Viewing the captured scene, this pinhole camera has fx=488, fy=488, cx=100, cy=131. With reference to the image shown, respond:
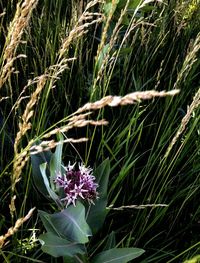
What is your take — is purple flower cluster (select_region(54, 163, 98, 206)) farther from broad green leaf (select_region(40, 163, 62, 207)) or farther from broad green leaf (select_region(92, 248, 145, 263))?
broad green leaf (select_region(92, 248, 145, 263))

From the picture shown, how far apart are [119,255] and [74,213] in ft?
0.44

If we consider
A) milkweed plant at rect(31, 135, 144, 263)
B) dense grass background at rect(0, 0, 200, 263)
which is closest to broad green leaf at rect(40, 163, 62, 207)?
milkweed plant at rect(31, 135, 144, 263)

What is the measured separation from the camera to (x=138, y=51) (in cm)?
162

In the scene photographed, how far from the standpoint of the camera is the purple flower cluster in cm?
96

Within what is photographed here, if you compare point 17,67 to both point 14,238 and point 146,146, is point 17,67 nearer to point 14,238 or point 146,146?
point 146,146

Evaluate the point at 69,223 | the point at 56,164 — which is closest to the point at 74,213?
the point at 69,223

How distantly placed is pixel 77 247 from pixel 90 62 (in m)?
0.89

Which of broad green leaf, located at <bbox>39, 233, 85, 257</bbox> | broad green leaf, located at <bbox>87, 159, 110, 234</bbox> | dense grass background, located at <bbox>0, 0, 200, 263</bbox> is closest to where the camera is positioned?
broad green leaf, located at <bbox>39, 233, 85, 257</bbox>

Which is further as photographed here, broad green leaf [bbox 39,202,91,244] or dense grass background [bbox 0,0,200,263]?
dense grass background [bbox 0,0,200,263]

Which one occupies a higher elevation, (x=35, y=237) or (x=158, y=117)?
(x=158, y=117)

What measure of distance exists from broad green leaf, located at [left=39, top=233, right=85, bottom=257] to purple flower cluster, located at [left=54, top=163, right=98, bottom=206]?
2.8 inches

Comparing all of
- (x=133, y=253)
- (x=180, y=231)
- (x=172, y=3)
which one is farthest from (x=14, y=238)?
(x=172, y=3)

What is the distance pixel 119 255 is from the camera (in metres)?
0.98

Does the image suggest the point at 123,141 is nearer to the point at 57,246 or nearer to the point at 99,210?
the point at 99,210
